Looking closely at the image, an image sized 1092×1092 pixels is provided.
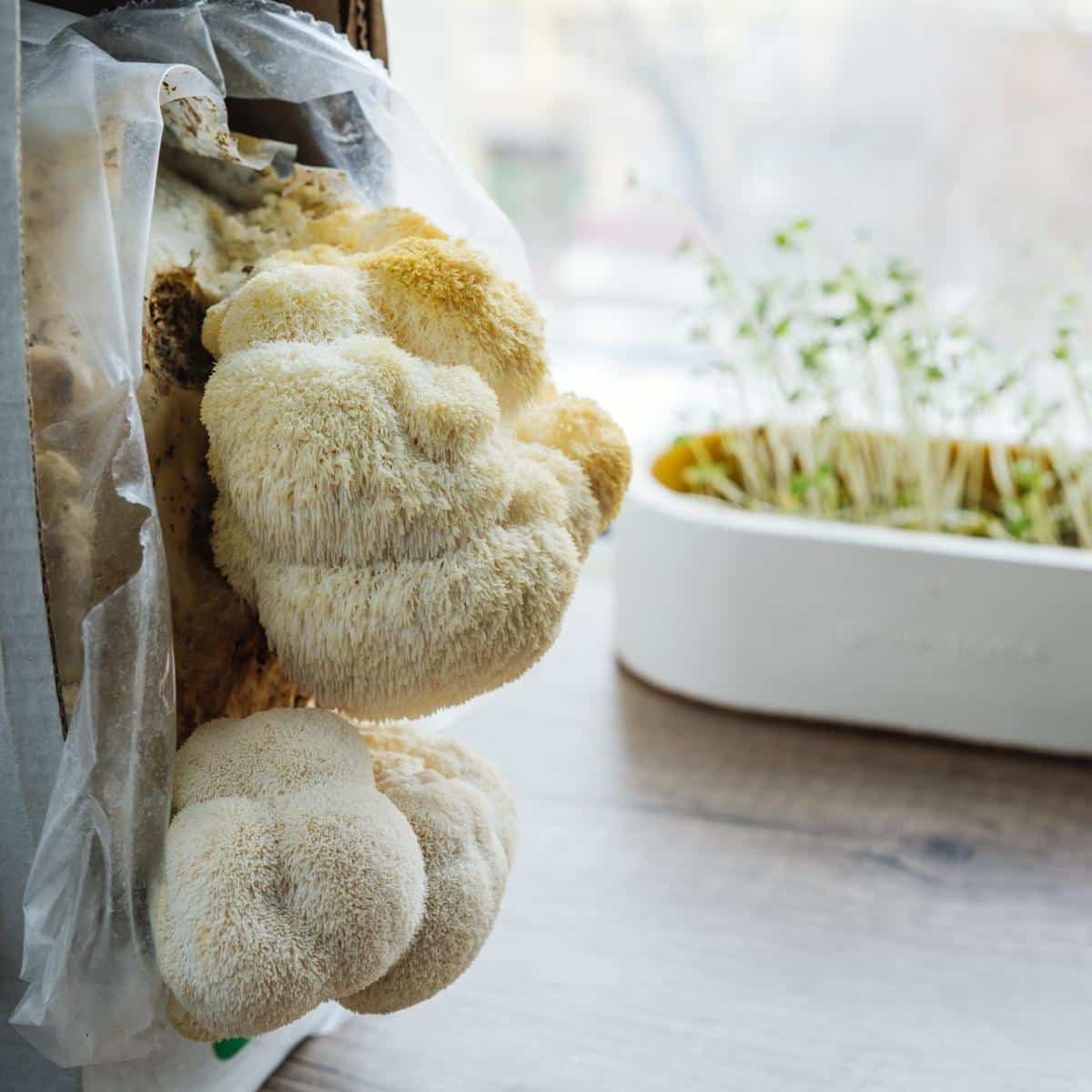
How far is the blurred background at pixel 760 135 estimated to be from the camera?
1212 mm

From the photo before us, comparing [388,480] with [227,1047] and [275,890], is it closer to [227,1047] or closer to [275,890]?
[275,890]

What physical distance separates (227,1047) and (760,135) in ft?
3.70

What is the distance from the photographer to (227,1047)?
41cm

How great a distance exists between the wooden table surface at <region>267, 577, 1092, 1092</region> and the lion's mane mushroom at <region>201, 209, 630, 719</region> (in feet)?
0.72

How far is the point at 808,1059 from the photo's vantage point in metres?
0.48

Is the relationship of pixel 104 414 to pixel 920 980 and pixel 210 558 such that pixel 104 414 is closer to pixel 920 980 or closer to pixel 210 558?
pixel 210 558

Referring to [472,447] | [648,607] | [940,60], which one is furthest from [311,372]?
[940,60]

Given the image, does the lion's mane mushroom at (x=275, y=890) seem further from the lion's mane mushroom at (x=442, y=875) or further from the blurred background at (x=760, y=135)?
the blurred background at (x=760, y=135)

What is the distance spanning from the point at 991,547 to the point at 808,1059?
33 centimetres

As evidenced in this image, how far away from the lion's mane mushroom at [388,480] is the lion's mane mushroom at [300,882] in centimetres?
3

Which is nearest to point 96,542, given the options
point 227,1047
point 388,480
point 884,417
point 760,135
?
point 388,480

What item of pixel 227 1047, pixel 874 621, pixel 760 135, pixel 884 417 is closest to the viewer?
pixel 227 1047

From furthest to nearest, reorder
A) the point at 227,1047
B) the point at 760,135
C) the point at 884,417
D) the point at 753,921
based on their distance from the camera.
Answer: the point at 760,135
the point at 884,417
the point at 753,921
the point at 227,1047

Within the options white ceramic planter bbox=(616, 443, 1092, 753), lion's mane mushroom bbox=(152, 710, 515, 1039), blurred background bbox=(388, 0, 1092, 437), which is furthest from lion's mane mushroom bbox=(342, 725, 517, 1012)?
blurred background bbox=(388, 0, 1092, 437)
